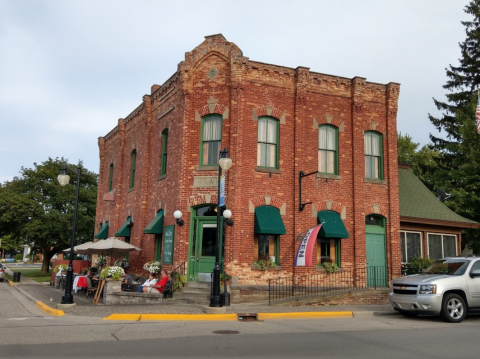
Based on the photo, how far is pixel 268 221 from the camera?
16.8 m

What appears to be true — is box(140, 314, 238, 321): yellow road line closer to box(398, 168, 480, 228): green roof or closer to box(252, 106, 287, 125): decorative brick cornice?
box(252, 106, 287, 125): decorative brick cornice

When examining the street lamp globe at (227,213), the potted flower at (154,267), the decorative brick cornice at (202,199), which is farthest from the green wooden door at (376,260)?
the potted flower at (154,267)

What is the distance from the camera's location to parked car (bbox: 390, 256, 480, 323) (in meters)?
12.3

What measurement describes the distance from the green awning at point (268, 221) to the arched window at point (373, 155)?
16.2 feet

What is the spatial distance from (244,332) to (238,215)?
6575 millimetres

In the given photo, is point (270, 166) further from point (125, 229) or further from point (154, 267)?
point (125, 229)

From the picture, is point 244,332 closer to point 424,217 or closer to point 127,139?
point 424,217

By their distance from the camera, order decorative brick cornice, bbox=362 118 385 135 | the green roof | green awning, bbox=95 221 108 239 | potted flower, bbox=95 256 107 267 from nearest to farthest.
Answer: decorative brick cornice, bbox=362 118 385 135 → the green roof → potted flower, bbox=95 256 107 267 → green awning, bbox=95 221 108 239

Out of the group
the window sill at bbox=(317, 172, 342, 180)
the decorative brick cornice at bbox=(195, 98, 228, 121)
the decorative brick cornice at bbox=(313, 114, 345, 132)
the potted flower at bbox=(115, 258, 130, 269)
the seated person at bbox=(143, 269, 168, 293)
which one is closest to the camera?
the seated person at bbox=(143, 269, 168, 293)

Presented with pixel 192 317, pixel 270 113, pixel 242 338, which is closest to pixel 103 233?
pixel 270 113

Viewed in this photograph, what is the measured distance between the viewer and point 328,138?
745 inches

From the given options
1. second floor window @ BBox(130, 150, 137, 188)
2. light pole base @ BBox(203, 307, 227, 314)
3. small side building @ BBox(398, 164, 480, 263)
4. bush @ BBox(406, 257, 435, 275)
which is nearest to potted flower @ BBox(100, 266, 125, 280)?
light pole base @ BBox(203, 307, 227, 314)

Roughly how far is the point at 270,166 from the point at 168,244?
16.6ft

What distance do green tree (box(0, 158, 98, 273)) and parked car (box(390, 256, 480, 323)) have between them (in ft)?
108
